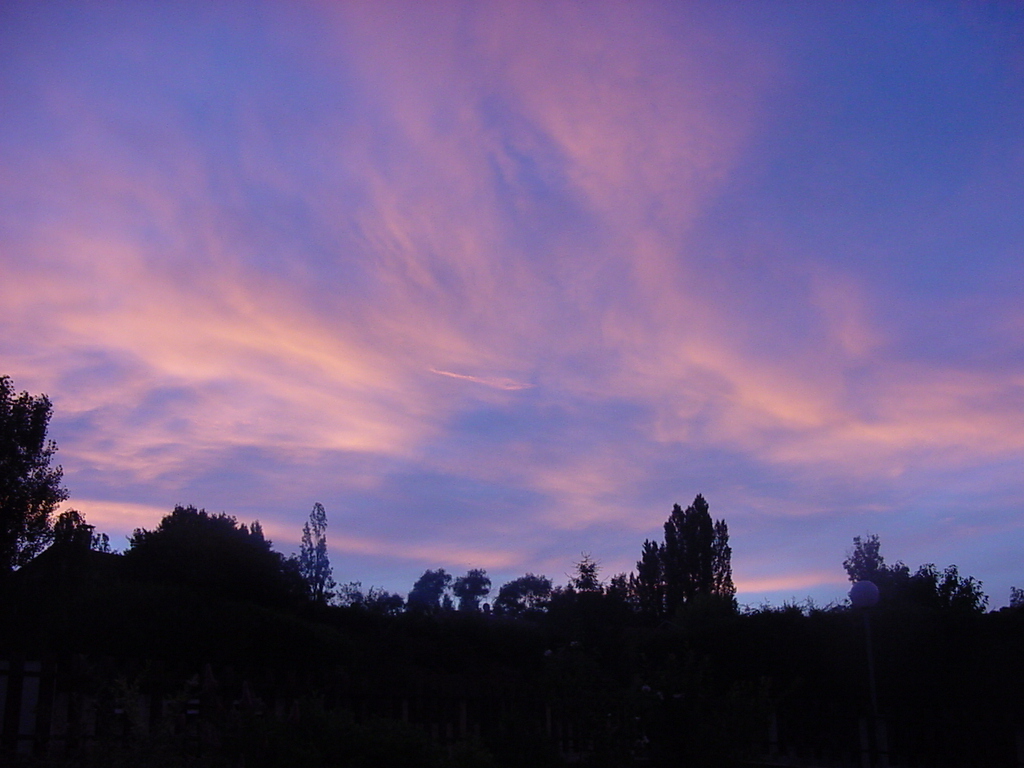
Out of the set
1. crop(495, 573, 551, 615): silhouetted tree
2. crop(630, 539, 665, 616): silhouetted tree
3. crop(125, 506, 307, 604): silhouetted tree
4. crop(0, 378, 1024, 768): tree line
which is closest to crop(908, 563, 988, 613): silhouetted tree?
crop(0, 378, 1024, 768): tree line

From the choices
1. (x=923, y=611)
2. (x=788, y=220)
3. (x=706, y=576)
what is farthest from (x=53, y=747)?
(x=706, y=576)

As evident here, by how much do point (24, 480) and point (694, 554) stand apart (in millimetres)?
38842

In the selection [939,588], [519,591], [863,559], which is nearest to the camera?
[939,588]

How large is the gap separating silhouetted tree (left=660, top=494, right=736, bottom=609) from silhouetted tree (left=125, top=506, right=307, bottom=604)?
1233 inches

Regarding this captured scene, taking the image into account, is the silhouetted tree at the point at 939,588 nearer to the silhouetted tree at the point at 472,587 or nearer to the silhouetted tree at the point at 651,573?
the silhouetted tree at the point at 651,573

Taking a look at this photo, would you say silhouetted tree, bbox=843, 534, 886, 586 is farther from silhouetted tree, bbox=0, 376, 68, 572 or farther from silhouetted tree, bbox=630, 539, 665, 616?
silhouetted tree, bbox=0, 376, 68, 572

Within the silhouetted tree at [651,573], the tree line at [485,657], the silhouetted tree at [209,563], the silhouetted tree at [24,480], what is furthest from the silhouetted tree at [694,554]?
the silhouetted tree at [24,480]

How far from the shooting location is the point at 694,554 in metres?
52.4

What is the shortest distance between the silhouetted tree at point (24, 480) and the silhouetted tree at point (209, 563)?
2626 mm

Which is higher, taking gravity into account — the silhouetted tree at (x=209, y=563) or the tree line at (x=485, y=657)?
the silhouetted tree at (x=209, y=563)

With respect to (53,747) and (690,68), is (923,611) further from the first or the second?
(53,747)

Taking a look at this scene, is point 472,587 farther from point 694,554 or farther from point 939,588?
point 939,588

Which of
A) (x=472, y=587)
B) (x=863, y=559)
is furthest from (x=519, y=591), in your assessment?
(x=863, y=559)

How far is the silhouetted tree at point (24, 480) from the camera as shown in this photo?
77.7ft
